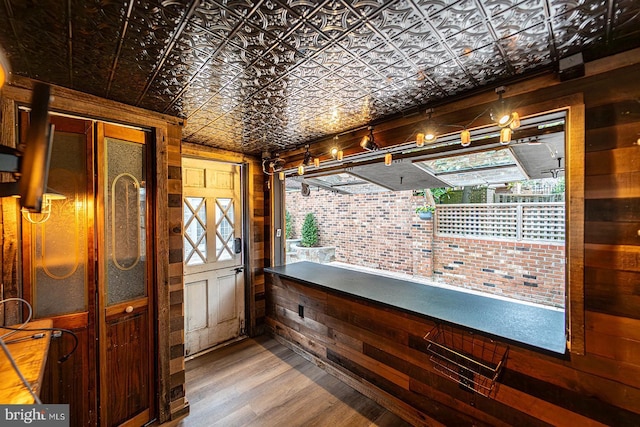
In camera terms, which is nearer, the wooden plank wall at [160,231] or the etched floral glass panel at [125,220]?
the wooden plank wall at [160,231]

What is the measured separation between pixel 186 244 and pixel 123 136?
1.48m

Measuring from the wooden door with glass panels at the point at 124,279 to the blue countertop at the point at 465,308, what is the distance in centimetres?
153

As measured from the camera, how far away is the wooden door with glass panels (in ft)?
6.03

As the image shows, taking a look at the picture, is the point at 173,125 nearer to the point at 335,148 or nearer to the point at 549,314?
the point at 335,148

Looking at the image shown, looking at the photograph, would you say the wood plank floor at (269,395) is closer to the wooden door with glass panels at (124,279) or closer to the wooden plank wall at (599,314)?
the wooden door with glass panels at (124,279)

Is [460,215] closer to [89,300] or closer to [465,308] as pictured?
[465,308]

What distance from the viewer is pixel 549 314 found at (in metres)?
1.89

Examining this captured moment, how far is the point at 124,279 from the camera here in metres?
1.94

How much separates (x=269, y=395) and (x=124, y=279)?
1591mm

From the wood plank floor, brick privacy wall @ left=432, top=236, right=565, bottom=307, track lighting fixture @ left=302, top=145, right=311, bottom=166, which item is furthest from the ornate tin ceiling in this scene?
brick privacy wall @ left=432, top=236, right=565, bottom=307

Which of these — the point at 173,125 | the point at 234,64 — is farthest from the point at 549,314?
the point at 173,125

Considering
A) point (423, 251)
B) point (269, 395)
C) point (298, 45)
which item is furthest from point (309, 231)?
point (298, 45)

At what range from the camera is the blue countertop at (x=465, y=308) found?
5.28 ft

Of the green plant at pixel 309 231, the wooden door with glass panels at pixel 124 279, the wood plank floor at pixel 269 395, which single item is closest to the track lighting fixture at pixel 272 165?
the wooden door with glass panels at pixel 124 279
